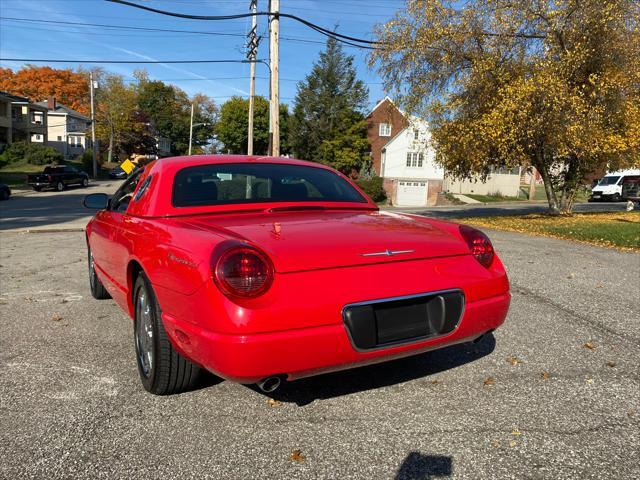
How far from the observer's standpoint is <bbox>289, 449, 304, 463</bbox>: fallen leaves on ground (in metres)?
2.52

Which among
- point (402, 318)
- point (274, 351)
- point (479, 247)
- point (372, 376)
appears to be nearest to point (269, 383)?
point (274, 351)

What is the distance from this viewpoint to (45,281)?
6805mm

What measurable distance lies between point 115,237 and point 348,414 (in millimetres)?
2302

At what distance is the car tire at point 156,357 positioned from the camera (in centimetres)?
305

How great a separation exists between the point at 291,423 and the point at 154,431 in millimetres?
740

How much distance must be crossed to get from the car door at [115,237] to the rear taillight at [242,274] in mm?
1369

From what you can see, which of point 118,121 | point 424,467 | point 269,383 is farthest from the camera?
point 118,121

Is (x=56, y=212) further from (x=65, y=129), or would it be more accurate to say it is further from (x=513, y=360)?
(x=65, y=129)

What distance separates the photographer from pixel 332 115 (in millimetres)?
56344

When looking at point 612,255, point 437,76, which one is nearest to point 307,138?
point 437,76

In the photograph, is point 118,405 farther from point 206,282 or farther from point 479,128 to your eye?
point 479,128

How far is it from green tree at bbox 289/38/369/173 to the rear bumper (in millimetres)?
53384

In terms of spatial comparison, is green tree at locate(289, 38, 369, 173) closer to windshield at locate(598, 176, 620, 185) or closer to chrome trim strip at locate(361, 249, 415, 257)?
windshield at locate(598, 176, 620, 185)

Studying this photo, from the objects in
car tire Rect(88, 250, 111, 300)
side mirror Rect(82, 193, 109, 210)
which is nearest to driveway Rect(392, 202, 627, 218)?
car tire Rect(88, 250, 111, 300)
